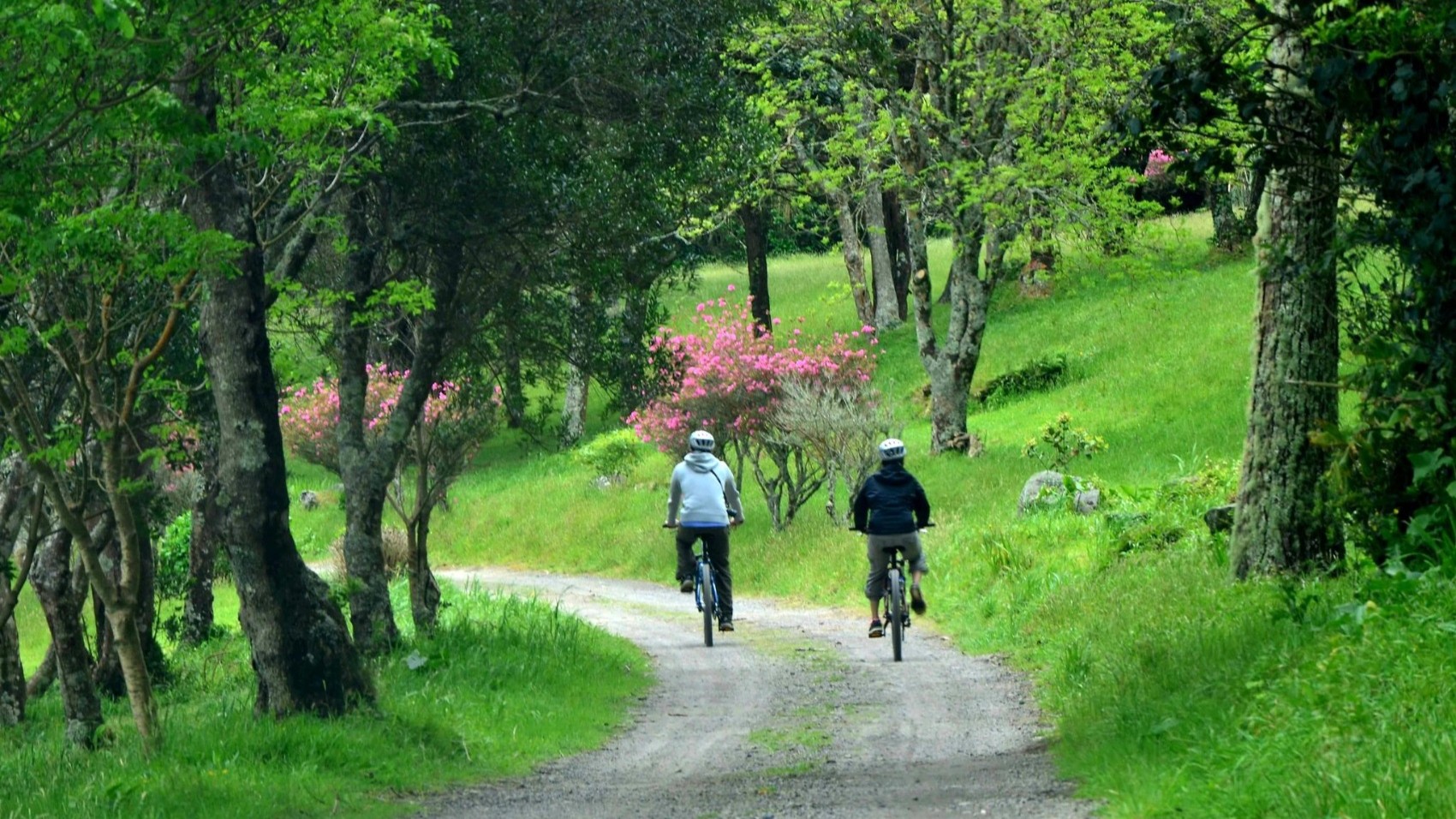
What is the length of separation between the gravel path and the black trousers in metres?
0.54

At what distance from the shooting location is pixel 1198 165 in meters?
10.1

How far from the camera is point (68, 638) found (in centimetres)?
1490

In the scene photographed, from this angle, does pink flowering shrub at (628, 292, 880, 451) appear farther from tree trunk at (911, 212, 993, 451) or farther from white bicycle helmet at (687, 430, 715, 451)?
white bicycle helmet at (687, 430, 715, 451)

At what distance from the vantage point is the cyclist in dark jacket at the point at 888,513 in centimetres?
1584

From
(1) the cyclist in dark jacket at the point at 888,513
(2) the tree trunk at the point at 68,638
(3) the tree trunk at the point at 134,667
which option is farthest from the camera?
(1) the cyclist in dark jacket at the point at 888,513

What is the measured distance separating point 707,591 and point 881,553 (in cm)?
221

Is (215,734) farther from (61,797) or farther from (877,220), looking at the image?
(877,220)

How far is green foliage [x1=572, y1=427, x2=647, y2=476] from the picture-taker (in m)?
37.2

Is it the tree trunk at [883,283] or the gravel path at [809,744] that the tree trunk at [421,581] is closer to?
the gravel path at [809,744]

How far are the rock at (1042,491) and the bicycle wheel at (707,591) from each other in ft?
21.2

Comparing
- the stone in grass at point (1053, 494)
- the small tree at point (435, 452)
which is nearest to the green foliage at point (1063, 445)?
the stone in grass at point (1053, 494)

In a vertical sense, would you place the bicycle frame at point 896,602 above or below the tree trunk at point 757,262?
→ below

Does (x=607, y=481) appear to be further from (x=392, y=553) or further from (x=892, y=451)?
(x=892, y=451)

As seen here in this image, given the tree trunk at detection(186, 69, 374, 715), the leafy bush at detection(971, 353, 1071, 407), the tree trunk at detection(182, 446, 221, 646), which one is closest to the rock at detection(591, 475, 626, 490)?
the leafy bush at detection(971, 353, 1071, 407)
